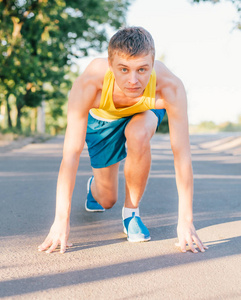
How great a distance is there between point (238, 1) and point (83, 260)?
9602mm

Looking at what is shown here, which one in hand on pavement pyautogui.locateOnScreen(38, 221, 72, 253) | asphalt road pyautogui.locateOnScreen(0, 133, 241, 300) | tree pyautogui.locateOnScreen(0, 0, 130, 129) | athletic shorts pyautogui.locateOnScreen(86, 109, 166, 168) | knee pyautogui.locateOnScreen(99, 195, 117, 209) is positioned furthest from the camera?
tree pyautogui.locateOnScreen(0, 0, 130, 129)

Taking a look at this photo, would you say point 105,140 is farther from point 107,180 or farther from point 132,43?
point 132,43

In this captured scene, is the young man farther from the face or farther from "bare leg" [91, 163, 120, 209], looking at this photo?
"bare leg" [91, 163, 120, 209]

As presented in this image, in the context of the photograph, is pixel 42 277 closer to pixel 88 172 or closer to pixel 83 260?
pixel 83 260

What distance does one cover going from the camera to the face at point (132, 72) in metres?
2.94

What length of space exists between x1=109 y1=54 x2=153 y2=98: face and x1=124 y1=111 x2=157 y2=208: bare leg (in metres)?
0.54

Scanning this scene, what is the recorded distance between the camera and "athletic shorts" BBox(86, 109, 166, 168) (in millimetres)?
3926

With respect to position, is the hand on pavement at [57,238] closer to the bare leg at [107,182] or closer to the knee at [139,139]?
the knee at [139,139]

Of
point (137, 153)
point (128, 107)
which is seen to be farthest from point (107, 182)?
point (128, 107)

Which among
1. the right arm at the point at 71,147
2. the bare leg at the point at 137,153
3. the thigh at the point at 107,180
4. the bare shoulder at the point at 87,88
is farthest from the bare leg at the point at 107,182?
the bare shoulder at the point at 87,88

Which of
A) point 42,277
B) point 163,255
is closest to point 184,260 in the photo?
point 163,255

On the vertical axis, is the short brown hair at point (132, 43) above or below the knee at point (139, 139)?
above

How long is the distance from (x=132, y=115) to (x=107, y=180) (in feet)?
2.40

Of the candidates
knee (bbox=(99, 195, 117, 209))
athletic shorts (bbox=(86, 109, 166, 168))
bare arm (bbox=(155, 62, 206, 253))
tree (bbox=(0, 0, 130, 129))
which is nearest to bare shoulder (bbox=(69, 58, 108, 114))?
bare arm (bbox=(155, 62, 206, 253))
